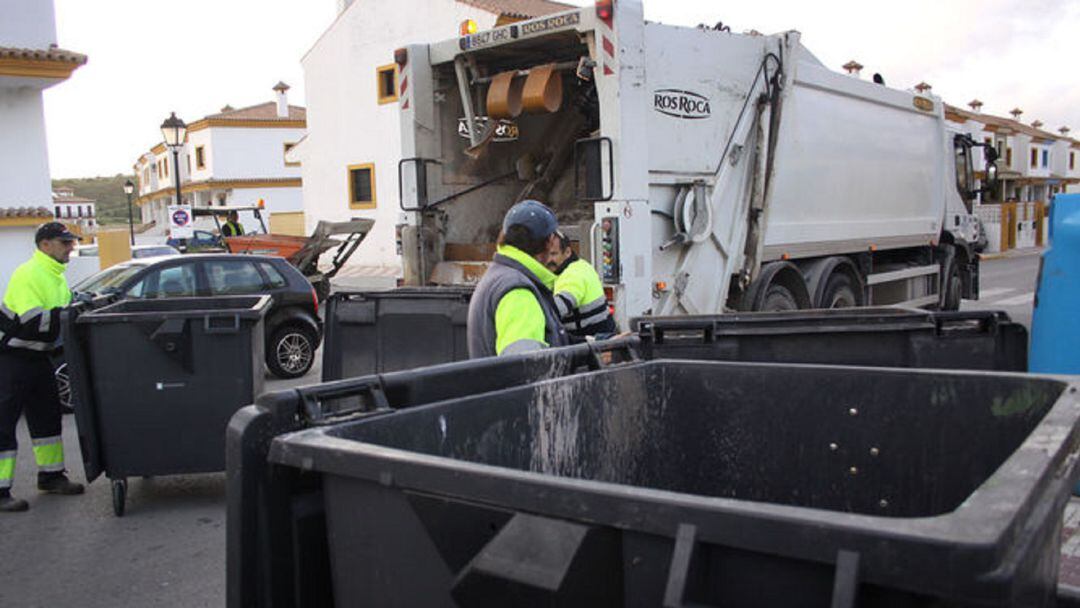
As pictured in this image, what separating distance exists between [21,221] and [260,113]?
35.7 m

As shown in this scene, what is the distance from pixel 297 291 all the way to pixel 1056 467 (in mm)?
9195

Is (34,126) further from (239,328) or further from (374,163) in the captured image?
(374,163)

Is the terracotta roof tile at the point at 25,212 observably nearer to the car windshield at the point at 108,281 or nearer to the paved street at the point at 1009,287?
the car windshield at the point at 108,281

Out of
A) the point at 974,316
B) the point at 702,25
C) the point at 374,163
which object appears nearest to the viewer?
the point at 974,316

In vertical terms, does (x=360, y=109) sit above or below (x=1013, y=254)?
above

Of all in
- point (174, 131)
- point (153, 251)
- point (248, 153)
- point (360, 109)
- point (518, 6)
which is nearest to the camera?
point (153, 251)

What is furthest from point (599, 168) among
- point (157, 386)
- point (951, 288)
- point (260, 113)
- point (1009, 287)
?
point (260, 113)

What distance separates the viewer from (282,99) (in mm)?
47469

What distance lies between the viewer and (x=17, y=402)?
5672 mm

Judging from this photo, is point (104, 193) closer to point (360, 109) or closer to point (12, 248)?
point (360, 109)

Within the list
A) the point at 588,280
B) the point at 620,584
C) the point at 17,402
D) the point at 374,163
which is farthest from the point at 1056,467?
the point at 374,163

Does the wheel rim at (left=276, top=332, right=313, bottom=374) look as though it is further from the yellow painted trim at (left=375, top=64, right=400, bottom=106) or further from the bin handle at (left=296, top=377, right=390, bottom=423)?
the yellow painted trim at (left=375, top=64, right=400, bottom=106)

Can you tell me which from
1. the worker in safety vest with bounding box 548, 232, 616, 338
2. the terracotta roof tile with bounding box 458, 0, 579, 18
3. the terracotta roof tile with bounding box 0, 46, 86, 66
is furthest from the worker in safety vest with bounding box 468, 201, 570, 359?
the terracotta roof tile with bounding box 458, 0, 579, 18

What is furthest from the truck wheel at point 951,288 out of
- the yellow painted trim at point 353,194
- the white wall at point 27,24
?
the yellow painted trim at point 353,194
